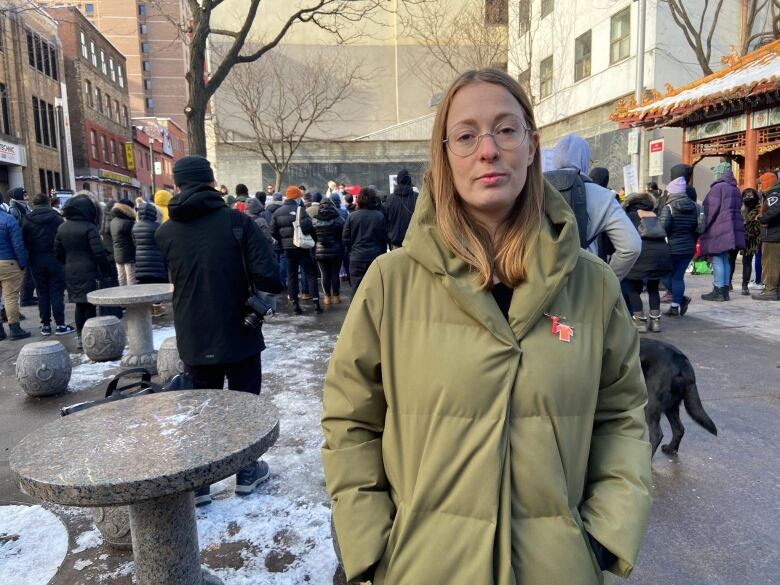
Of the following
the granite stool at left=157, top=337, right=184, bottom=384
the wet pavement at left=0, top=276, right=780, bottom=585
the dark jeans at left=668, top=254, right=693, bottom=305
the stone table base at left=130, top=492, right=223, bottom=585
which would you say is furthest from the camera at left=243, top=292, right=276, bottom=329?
the dark jeans at left=668, top=254, right=693, bottom=305

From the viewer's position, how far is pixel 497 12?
27.3 metres

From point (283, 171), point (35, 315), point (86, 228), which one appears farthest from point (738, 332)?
point (283, 171)

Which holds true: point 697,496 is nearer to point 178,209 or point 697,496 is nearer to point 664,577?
point 664,577

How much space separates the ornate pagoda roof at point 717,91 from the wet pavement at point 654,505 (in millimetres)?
7793

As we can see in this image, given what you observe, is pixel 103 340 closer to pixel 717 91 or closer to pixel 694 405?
pixel 694 405

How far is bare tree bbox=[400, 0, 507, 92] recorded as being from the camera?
2480 centimetres

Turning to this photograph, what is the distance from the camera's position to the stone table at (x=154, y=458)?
74.7 inches

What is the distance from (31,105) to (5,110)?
9.07 feet

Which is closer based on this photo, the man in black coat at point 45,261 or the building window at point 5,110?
the man in black coat at point 45,261

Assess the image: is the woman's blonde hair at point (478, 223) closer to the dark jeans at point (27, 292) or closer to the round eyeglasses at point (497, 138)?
the round eyeglasses at point (497, 138)

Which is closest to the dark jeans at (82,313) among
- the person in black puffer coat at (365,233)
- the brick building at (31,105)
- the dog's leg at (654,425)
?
the person in black puffer coat at (365,233)

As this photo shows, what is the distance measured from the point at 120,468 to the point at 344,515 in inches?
40.4

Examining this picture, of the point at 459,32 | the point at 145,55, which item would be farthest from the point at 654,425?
the point at 145,55

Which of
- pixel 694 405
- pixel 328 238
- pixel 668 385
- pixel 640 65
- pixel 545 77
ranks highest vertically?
pixel 545 77
